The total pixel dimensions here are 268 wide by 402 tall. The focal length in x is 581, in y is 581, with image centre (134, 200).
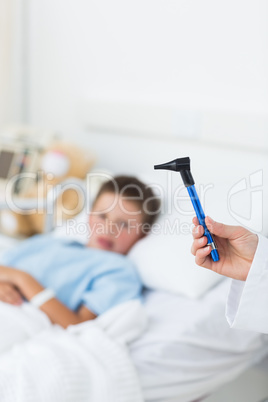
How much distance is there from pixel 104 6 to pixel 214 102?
615 mm

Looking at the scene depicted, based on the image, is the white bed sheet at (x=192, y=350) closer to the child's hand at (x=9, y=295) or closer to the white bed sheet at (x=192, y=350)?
the white bed sheet at (x=192, y=350)

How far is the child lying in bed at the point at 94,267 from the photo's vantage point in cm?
136

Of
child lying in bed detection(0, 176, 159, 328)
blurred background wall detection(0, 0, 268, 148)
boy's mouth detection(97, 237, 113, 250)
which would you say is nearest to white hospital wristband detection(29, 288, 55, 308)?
child lying in bed detection(0, 176, 159, 328)

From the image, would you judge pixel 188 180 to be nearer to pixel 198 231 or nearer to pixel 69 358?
pixel 198 231

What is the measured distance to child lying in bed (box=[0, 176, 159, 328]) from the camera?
1.36 m

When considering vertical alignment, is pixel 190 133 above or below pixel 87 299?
above

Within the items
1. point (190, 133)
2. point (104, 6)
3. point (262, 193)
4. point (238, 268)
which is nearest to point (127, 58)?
point (104, 6)

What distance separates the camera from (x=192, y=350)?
124 centimetres

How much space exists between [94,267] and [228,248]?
29.1 inches

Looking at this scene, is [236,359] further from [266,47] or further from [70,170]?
[70,170]

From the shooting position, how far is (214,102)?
174cm

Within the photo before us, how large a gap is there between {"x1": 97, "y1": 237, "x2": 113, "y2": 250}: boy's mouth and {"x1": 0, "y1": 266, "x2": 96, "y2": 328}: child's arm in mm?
188

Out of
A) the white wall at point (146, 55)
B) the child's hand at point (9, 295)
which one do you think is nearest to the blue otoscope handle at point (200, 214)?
the white wall at point (146, 55)

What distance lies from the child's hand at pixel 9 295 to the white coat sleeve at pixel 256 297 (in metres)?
0.75
